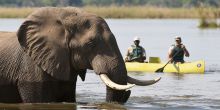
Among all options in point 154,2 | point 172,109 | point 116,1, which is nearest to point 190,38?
point 172,109

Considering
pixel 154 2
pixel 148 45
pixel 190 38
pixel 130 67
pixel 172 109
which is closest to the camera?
pixel 172 109

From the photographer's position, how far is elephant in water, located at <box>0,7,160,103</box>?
12.7 meters

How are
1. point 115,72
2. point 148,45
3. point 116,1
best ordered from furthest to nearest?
point 116,1 → point 148,45 → point 115,72

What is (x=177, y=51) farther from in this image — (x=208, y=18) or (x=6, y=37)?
(x=208, y=18)

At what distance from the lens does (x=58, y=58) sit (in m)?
12.9

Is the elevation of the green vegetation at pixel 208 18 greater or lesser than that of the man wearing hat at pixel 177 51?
lesser

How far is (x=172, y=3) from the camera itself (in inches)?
6225

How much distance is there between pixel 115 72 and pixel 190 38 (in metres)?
35.2

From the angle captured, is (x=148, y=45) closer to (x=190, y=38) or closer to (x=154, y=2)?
(x=190, y=38)

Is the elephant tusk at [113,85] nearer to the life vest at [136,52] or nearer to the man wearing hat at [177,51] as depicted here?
the life vest at [136,52]

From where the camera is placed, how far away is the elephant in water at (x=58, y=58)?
12.7m

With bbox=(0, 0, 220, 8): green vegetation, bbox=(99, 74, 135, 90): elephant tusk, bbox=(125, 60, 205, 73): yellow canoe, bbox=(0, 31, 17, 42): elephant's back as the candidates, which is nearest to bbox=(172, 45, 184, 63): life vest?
bbox=(125, 60, 205, 73): yellow canoe

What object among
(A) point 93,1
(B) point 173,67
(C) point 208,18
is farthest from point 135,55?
(A) point 93,1

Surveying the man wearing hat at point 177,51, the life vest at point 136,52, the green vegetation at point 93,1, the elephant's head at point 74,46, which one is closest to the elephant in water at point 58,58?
the elephant's head at point 74,46
